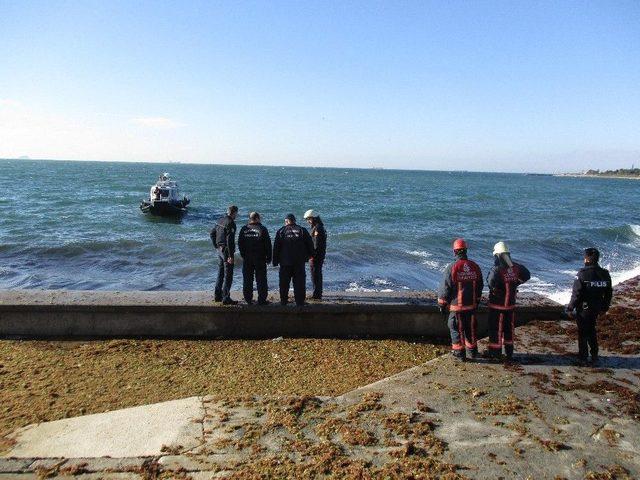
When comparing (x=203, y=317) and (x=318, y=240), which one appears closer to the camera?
(x=203, y=317)

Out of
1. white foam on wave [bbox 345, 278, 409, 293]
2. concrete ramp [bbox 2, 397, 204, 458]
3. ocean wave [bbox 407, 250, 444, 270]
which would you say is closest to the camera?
concrete ramp [bbox 2, 397, 204, 458]

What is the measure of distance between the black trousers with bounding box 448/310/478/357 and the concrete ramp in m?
3.13

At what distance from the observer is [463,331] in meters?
→ 6.14

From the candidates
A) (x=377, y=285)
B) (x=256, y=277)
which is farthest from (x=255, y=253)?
(x=377, y=285)

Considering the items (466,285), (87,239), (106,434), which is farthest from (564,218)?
(106,434)

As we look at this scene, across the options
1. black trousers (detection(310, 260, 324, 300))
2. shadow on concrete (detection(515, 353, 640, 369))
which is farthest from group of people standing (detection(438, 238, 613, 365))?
black trousers (detection(310, 260, 324, 300))

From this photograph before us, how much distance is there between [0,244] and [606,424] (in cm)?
2128

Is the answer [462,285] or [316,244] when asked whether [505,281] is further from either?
[316,244]

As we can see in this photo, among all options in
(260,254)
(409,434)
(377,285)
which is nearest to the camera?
(409,434)

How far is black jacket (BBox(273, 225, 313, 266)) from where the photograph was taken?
7426mm

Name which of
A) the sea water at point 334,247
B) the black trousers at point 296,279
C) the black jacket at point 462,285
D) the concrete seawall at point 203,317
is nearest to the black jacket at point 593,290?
the black jacket at point 462,285

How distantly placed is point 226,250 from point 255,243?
450mm

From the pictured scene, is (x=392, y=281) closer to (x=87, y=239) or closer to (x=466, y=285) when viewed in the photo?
(x=466, y=285)

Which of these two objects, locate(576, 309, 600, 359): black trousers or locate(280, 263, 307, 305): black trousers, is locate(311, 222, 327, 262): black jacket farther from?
locate(576, 309, 600, 359): black trousers
